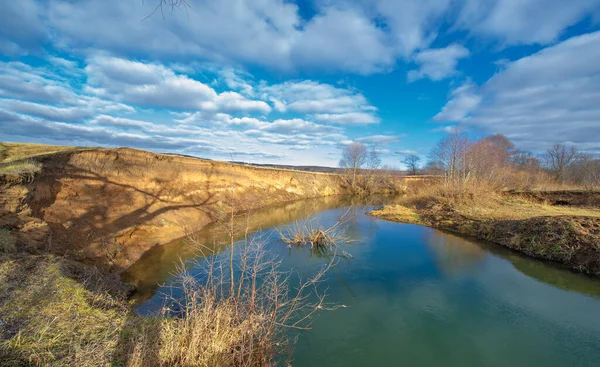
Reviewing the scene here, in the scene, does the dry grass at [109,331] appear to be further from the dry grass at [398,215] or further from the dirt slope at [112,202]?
the dry grass at [398,215]

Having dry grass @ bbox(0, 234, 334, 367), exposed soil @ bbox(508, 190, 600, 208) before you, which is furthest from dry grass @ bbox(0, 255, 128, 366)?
exposed soil @ bbox(508, 190, 600, 208)

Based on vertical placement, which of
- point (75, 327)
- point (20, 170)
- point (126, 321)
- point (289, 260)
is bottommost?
point (289, 260)

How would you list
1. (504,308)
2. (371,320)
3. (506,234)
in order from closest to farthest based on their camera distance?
(371,320)
(504,308)
(506,234)

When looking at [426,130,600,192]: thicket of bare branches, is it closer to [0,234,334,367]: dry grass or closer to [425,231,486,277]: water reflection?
[425,231,486,277]: water reflection

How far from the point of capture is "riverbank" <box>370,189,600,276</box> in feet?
30.8

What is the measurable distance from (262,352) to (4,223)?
8499 mm

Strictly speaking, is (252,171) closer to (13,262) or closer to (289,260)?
Result: (289,260)

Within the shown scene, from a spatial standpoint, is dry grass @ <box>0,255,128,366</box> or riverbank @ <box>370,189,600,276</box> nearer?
dry grass @ <box>0,255,128,366</box>

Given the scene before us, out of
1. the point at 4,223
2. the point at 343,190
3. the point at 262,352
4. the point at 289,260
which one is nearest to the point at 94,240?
the point at 4,223

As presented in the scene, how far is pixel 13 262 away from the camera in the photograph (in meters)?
5.18

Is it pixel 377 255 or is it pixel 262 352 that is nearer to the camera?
pixel 262 352

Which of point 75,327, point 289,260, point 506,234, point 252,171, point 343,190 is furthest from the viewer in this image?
point 343,190

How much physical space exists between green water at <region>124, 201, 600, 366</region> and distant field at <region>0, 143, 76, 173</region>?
18.9 ft

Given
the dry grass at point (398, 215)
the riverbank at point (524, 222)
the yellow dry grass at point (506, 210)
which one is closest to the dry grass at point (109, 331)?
the riverbank at point (524, 222)
